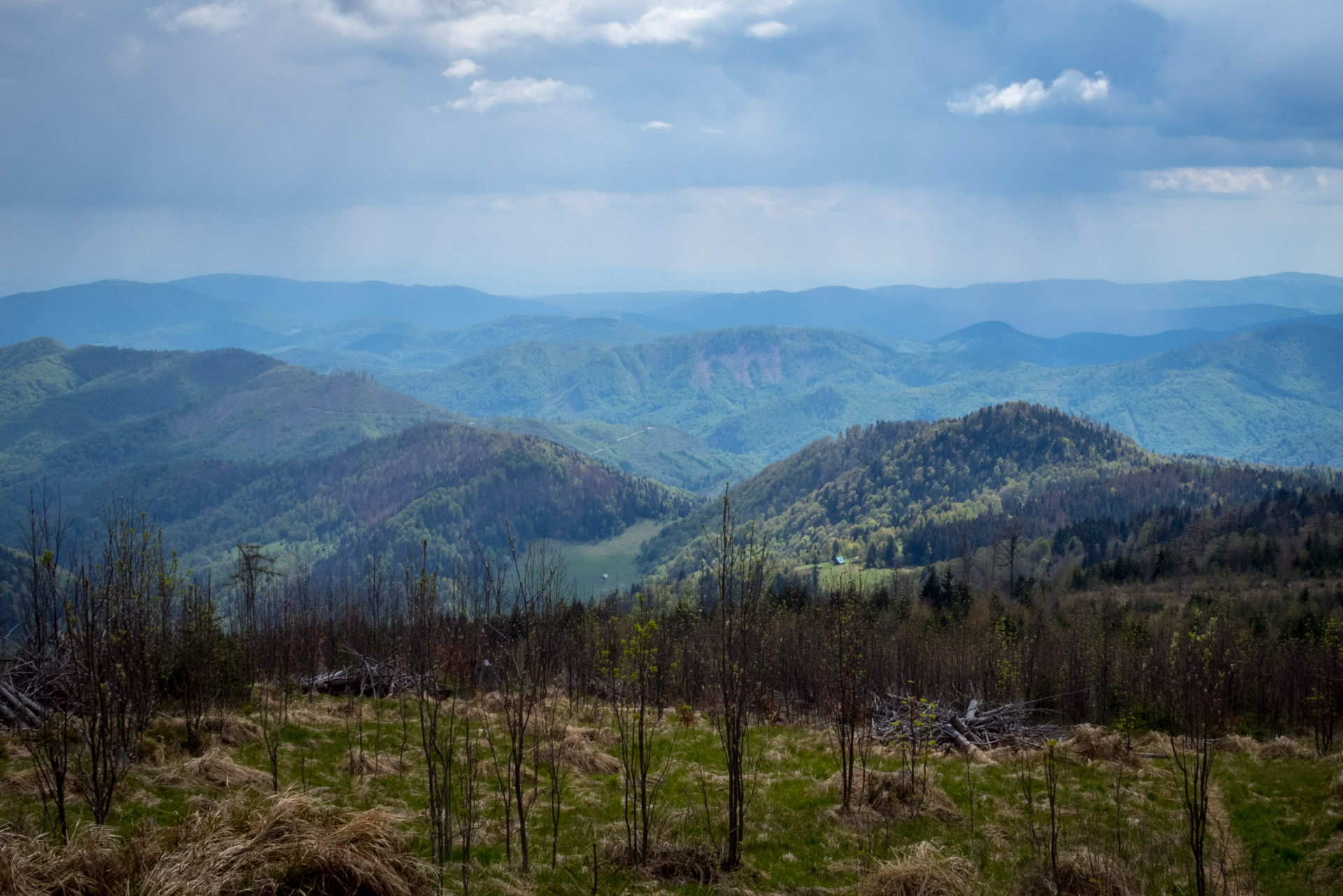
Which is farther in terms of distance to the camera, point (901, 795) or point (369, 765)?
point (369, 765)

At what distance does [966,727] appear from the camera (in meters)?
24.5

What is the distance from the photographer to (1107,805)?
1625cm

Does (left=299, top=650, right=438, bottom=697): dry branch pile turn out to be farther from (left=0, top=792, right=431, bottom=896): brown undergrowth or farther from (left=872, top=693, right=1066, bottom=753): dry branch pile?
(left=0, top=792, right=431, bottom=896): brown undergrowth

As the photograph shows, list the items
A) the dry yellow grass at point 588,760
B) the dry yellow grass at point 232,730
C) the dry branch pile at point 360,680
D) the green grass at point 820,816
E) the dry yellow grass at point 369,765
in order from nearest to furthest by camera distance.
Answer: the green grass at point 820,816
the dry yellow grass at point 369,765
the dry yellow grass at point 232,730
the dry yellow grass at point 588,760
the dry branch pile at point 360,680

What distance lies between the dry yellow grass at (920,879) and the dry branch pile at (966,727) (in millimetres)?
11797

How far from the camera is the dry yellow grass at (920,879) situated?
975 centimetres

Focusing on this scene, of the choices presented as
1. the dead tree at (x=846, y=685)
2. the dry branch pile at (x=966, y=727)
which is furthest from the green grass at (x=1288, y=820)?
the dead tree at (x=846, y=685)

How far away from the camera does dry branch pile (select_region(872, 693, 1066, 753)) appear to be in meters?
23.0

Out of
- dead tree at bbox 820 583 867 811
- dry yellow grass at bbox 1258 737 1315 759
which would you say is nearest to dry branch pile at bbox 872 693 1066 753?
dead tree at bbox 820 583 867 811

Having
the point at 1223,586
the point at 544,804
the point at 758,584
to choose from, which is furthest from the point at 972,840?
the point at 1223,586

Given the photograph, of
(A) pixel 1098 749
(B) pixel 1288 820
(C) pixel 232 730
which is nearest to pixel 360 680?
(C) pixel 232 730

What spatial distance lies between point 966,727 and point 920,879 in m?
16.2

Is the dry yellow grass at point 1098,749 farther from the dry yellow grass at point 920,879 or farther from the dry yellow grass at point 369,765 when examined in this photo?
the dry yellow grass at point 369,765

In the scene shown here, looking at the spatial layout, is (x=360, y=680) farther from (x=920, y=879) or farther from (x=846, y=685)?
(x=920, y=879)
